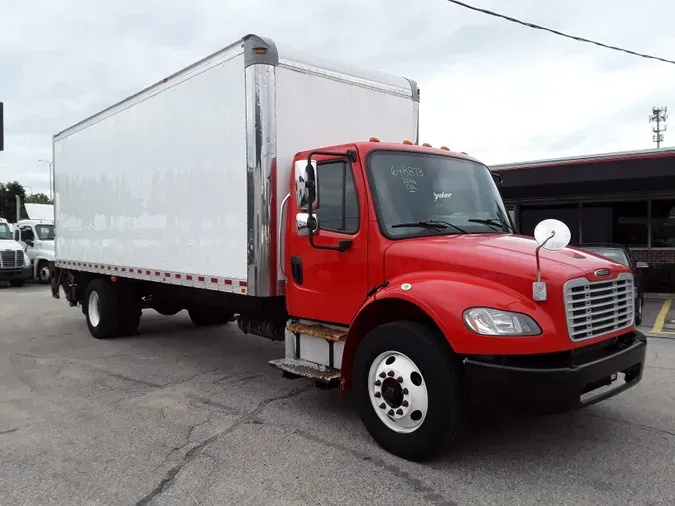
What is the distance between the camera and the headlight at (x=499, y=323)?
3.62 metres

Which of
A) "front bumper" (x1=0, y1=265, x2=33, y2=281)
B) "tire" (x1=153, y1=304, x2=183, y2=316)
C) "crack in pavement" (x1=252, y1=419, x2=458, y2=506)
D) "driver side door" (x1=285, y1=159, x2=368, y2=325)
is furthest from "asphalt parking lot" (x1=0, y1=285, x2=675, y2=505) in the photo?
"front bumper" (x1=0, y1=265, x2=33, y2=281)

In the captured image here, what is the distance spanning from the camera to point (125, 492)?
12.1 ft

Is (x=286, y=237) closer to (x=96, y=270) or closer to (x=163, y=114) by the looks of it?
(x=163, y=114)

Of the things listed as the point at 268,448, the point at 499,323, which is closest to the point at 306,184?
the point at 499,323

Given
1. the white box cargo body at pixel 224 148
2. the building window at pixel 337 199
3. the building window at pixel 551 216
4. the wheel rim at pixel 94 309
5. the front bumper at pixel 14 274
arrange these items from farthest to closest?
the front bumper at pixel 14 274
the building window at pixel 551 216
the wheel rim at pixel 94 309
the white box cargo body at pixel 224 148
the building window at pixel 337 199

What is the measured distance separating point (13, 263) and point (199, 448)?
17879 millimetres

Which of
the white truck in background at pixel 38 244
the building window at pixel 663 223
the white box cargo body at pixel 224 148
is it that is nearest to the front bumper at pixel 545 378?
the white box cargo body at pixel 224 148

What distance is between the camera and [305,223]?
472 centimetres

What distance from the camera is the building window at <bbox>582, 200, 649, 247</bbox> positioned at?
17.2 meters

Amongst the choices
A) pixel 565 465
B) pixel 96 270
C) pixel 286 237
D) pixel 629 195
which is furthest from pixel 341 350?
pixel 629 195

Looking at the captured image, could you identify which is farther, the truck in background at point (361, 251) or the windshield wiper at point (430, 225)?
the windshield wiper at point (430, 225)

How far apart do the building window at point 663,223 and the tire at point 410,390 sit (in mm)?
15473

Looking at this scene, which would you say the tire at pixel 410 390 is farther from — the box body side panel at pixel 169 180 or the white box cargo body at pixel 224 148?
the box body side panel at pixel 169 180

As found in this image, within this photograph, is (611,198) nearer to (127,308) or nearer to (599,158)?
(599,158)
